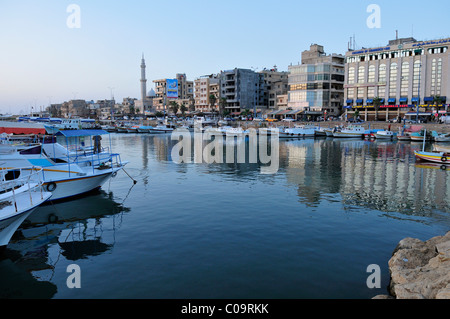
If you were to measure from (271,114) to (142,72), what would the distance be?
77.5 metres

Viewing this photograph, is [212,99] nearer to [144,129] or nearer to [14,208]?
[144,129]

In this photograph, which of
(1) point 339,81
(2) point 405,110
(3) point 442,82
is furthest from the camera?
(1) point 339,81

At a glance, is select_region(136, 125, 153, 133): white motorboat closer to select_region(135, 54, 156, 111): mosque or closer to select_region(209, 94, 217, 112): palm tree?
select_region(209, 94, 217, 112): palm tree

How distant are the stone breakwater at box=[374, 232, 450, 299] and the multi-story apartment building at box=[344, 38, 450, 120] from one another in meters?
79.6

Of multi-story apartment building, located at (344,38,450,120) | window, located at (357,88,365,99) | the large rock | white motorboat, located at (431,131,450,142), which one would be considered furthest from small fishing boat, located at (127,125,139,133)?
the large rock

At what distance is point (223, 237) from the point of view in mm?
15086

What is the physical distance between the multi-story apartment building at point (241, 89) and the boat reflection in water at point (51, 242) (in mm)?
104334

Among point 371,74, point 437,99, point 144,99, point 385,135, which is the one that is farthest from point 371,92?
point 144,99

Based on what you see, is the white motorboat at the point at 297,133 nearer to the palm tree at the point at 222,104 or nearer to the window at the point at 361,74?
the window at the point at 361,74

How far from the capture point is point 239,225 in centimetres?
1667

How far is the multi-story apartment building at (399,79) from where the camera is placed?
84.6 m

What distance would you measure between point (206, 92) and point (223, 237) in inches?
4871
